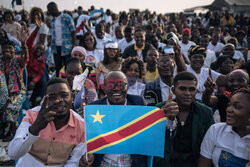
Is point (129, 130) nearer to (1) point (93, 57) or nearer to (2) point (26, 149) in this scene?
(2) point (26, 149)

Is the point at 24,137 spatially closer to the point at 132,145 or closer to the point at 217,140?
the point at 132,145

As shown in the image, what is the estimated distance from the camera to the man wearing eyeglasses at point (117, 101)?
2.51 metres

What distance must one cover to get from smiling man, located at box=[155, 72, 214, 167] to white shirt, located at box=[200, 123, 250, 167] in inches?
6.0

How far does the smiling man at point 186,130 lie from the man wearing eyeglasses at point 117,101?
30 cm

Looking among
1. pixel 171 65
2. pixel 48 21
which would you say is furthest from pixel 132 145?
pixel 48 21

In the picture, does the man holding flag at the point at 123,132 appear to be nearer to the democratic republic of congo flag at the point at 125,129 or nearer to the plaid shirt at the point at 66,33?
the democratic republic of congo flag at the point at 125,129

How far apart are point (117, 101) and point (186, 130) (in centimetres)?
86

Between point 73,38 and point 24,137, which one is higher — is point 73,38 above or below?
above

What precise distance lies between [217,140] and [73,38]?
575 centimetres

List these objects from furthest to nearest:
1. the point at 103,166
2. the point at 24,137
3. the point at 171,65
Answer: the point at 171,65 → the point at 103,166 → the point at 24,137

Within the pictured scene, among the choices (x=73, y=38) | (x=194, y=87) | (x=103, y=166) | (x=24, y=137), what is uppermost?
(x=73, y=38)

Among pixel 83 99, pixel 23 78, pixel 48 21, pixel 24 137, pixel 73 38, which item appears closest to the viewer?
pixel 24 137

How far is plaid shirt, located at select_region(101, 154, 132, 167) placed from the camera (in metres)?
2.49

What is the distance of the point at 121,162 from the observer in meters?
2.51
